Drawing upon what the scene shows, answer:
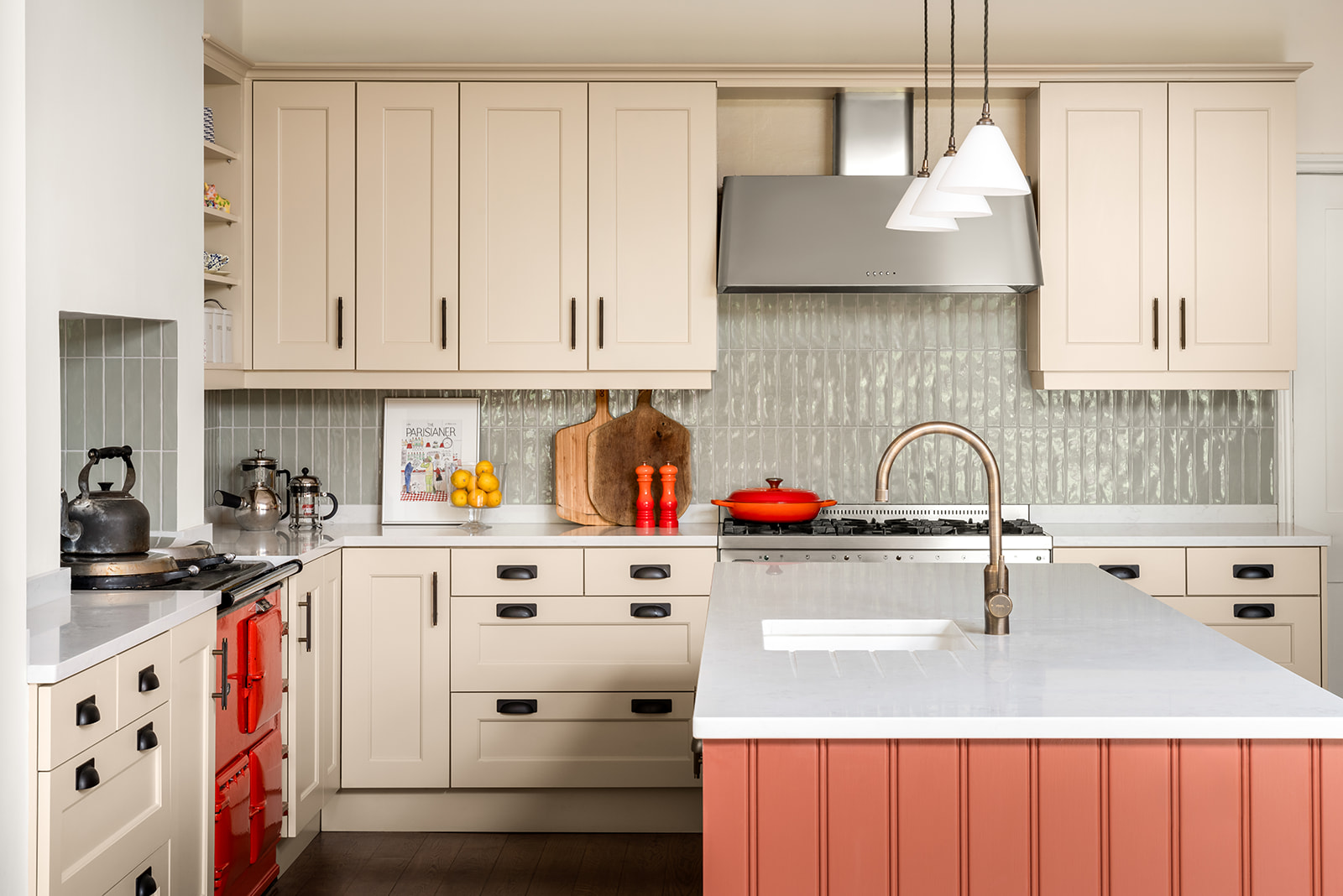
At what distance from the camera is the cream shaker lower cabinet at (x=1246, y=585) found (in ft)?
11.4

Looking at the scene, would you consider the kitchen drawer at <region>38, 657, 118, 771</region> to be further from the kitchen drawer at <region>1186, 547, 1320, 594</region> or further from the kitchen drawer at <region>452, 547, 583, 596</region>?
the kitchen drawer at <region>1186, 547, 1320, 594</region>

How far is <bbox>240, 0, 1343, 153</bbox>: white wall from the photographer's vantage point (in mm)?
3941

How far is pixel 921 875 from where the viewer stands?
1432 millimetres

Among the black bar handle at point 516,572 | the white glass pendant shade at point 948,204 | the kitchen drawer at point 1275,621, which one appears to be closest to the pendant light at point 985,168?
the white glass pendant shade at point 948,204

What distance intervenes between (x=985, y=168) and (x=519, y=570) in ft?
6.84

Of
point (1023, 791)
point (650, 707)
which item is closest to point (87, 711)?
point (1023, 791)

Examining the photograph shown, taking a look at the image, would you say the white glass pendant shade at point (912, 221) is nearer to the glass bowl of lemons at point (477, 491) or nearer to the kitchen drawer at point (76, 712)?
the kitchen drawer at point (76, 712)

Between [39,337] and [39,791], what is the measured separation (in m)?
1.03

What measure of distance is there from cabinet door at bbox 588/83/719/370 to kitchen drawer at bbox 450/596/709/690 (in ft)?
2.70

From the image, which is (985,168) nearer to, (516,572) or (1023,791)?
(1023,791)

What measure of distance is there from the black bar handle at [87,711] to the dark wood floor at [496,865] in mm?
1334

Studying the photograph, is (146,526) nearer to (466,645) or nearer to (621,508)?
(466,645)

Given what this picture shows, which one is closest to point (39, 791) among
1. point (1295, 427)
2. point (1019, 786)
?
point (1019, 786)

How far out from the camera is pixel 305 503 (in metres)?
3.73
